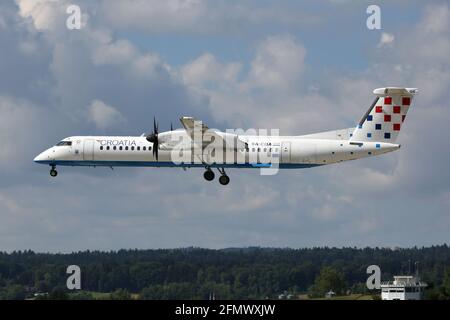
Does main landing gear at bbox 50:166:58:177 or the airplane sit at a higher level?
the airplane

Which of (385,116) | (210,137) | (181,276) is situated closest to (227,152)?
(210,137)

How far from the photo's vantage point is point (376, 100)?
6122cm

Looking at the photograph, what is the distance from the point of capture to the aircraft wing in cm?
5959

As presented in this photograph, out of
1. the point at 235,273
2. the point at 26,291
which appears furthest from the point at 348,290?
the point at 26,291

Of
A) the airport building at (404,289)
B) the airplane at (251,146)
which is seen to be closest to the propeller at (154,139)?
the airplane at (251,146)

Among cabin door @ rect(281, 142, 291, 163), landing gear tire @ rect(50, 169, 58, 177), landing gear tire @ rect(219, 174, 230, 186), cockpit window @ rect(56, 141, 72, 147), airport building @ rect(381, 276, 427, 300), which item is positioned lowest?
airport building @ rect(381, 276, 427, 300)

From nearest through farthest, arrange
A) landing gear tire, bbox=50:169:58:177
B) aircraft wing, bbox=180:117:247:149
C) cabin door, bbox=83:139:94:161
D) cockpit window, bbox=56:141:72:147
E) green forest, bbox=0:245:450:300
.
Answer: aircraft wing, bbox=180:117:247:149
cabin door, bbox=83:139:94:161
cockpit window, bbox=56:141:72:147
landing gear tire, bbox=50:169:58:177
green forest, bbox=0:245:450:300

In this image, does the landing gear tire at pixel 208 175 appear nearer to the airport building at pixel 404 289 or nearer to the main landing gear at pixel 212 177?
the main landing gear at pixel 212 177

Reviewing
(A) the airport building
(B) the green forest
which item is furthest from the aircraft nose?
(A) the airport building

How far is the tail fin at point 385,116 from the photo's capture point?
60.3 meters

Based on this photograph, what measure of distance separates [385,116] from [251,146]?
26.6 ft

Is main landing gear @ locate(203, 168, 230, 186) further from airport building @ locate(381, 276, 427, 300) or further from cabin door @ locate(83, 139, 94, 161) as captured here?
airport building @ locate(381, 276, 427, 300)
